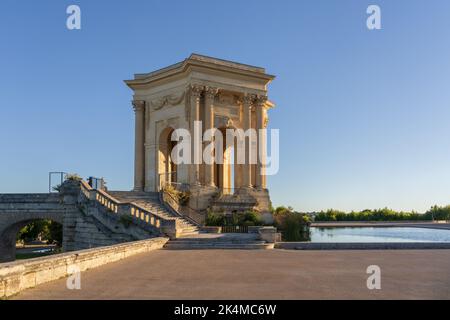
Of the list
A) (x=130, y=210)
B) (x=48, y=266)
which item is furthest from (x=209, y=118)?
(x=48, y=266)

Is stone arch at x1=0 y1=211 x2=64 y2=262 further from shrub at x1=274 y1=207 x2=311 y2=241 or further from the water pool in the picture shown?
the water pool

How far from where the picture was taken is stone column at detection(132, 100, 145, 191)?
3622 centimetres

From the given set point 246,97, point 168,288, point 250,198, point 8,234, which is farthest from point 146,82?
point 168,288

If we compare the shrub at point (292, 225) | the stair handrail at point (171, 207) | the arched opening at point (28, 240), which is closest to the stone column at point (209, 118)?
the stair handrail at point (171, 207)

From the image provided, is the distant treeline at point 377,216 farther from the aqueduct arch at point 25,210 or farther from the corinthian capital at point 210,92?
the aqueduct arch at point 25,210

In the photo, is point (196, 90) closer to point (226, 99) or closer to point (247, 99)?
point (226, 99)

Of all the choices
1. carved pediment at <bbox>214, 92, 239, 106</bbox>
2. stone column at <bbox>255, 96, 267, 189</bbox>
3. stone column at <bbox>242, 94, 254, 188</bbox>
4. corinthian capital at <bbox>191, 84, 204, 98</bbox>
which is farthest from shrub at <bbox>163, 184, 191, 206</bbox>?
carved pediment at <bbox>214, 92, 239, 106</bbox>

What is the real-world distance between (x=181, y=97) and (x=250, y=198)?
32.2ft

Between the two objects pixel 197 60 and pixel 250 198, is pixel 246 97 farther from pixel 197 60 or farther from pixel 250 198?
pixel 250 198

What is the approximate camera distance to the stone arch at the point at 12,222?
83.0 feet

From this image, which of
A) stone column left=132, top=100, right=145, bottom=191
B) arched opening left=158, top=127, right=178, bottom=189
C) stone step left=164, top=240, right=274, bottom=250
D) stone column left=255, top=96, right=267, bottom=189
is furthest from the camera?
stone column left=132, top=100, right=145, bottom=191

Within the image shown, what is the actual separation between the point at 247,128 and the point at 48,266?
26.9 m

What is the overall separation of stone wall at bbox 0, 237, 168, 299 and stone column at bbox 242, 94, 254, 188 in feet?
68.5

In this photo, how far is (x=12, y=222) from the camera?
1027 inches
